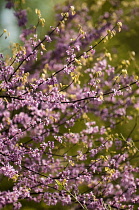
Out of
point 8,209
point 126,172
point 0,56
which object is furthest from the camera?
point 8,209

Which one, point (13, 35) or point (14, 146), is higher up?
point (13, 35)

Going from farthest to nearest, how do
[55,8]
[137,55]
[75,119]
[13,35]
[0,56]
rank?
[137,55]
[55,8]
[13,35]
[75,119]
[0,56]

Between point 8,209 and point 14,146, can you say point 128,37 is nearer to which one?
point 8,209

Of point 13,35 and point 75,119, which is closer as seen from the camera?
point 75,119

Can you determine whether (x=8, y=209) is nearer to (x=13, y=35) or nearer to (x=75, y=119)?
(x=75, y=119)

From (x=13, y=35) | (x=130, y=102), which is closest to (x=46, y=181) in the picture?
(x=130, y=102)

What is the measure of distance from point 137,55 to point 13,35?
401 centimetres

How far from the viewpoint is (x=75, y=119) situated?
4.42 metres

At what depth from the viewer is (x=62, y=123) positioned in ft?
15.7

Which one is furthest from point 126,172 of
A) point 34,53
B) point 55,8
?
point 55,8

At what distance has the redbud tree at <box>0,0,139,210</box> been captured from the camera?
3422mm

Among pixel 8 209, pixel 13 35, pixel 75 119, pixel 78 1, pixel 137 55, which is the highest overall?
pixel 78 1

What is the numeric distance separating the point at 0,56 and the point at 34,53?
36cm

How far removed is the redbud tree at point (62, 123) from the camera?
342 cm
